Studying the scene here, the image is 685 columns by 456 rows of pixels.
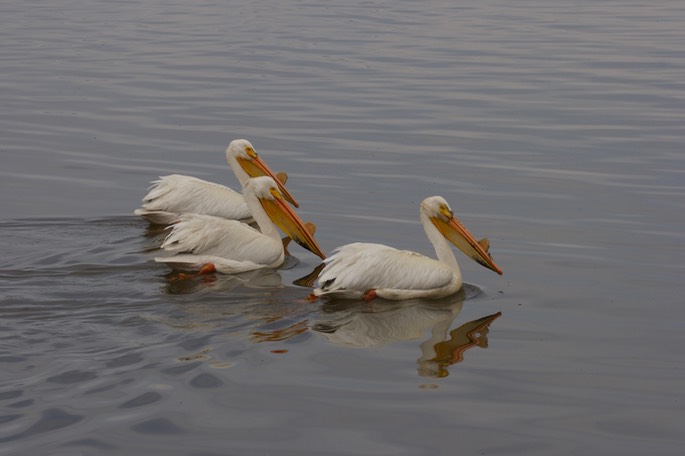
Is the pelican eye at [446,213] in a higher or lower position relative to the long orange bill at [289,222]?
higher

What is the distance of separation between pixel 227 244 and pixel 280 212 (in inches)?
24.0

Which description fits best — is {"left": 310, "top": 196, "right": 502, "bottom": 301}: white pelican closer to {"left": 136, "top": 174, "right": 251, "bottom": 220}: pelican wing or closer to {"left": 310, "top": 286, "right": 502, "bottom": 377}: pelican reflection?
{"left": 310, "top": 286, "right": 502, "bottom": 377}: pelican reflection

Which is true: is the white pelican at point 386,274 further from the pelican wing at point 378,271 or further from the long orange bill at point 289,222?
the long orange bill at point 289,222

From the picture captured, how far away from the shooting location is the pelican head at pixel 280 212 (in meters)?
7.92

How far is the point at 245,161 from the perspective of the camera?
9.41 meters

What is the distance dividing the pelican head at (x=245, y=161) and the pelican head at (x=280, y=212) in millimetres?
947

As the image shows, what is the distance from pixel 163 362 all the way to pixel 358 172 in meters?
4.83

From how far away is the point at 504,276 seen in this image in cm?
751

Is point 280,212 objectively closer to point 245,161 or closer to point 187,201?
point 187,201

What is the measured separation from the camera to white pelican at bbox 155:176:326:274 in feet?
24.7

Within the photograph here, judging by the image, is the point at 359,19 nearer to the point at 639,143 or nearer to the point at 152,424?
the point at 639,143

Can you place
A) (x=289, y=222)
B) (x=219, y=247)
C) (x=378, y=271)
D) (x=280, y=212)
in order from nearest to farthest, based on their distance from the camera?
(x=378, y=271) → (x=219, y=247) → (x=289, y=222) → (x=280, y=212)

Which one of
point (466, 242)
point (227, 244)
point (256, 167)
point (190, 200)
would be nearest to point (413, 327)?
point (466, 242)

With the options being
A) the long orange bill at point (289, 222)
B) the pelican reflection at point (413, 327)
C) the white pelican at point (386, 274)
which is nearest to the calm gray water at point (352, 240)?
the pelican reflection at point (413, 327)
